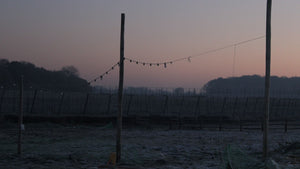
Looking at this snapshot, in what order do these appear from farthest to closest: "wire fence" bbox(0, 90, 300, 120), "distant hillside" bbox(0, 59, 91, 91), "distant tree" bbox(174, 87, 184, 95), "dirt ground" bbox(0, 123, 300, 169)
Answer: "distant hillside" bbox(0, 59, 91, 91)
"distant tree" bbox(174, 87, 184, 95)
"wire fence" bbox(0, 90, 300, 120)
"dirt ground" bbox(0, 123, 300, 169)

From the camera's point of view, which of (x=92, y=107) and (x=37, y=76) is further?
(x=37, y=76)

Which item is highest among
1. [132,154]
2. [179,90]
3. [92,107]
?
[179,90]

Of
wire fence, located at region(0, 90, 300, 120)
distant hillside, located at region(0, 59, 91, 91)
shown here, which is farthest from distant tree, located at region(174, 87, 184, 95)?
distant hillside, located at region(0, 59, 91, 91)

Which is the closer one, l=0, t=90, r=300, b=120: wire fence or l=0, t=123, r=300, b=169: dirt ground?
l=0, t=123, r=300, b=169: dirt ground

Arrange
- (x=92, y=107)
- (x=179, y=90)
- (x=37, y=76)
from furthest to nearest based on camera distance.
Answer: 1. (x=37, y=76)
2. (x=179, y=90)
3. (x=92, y=107)

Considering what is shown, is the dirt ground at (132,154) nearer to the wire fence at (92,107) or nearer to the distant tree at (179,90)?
the wire fence at (92,107)

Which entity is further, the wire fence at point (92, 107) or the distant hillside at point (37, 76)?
the distant hillside at point (37, 76)

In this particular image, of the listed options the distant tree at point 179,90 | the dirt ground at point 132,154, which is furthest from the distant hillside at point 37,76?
the dirt ground at point 132,154

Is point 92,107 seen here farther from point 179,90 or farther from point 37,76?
point 37,76

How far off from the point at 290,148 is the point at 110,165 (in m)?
7.19

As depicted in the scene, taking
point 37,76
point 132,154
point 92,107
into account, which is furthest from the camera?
point 37,76

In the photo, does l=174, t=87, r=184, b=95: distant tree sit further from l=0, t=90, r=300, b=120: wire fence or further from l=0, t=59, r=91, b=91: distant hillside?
l=0, t=59, r=91, b=91: distant hillside

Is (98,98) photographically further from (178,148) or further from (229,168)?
(229,168)

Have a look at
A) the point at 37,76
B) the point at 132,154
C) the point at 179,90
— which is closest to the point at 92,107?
the point at 179,90
